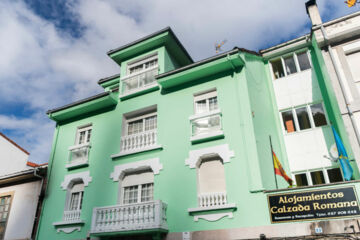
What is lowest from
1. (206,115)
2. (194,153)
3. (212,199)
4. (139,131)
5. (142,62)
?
(212,199)

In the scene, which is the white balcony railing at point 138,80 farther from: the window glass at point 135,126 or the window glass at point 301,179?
the window glass at point 301,179

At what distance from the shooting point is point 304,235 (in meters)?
9.66

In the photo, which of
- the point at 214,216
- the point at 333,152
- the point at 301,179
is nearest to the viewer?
the point at 214,216

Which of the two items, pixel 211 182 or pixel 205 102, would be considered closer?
pixel 211 182

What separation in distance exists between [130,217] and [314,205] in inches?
283

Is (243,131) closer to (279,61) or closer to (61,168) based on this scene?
(279,61)

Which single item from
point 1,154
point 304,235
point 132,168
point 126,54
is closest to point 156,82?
point 126,54

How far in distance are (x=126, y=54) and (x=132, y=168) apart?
24.2ft

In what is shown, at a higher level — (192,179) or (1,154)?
(1,154)

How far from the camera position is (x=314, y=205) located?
991 centimetres

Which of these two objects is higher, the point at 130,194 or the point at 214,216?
the point at 130,194

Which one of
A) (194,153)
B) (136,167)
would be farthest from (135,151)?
(194,153)

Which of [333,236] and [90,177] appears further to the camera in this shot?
[90,177]

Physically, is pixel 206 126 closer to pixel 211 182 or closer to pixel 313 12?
pixel 211 182
